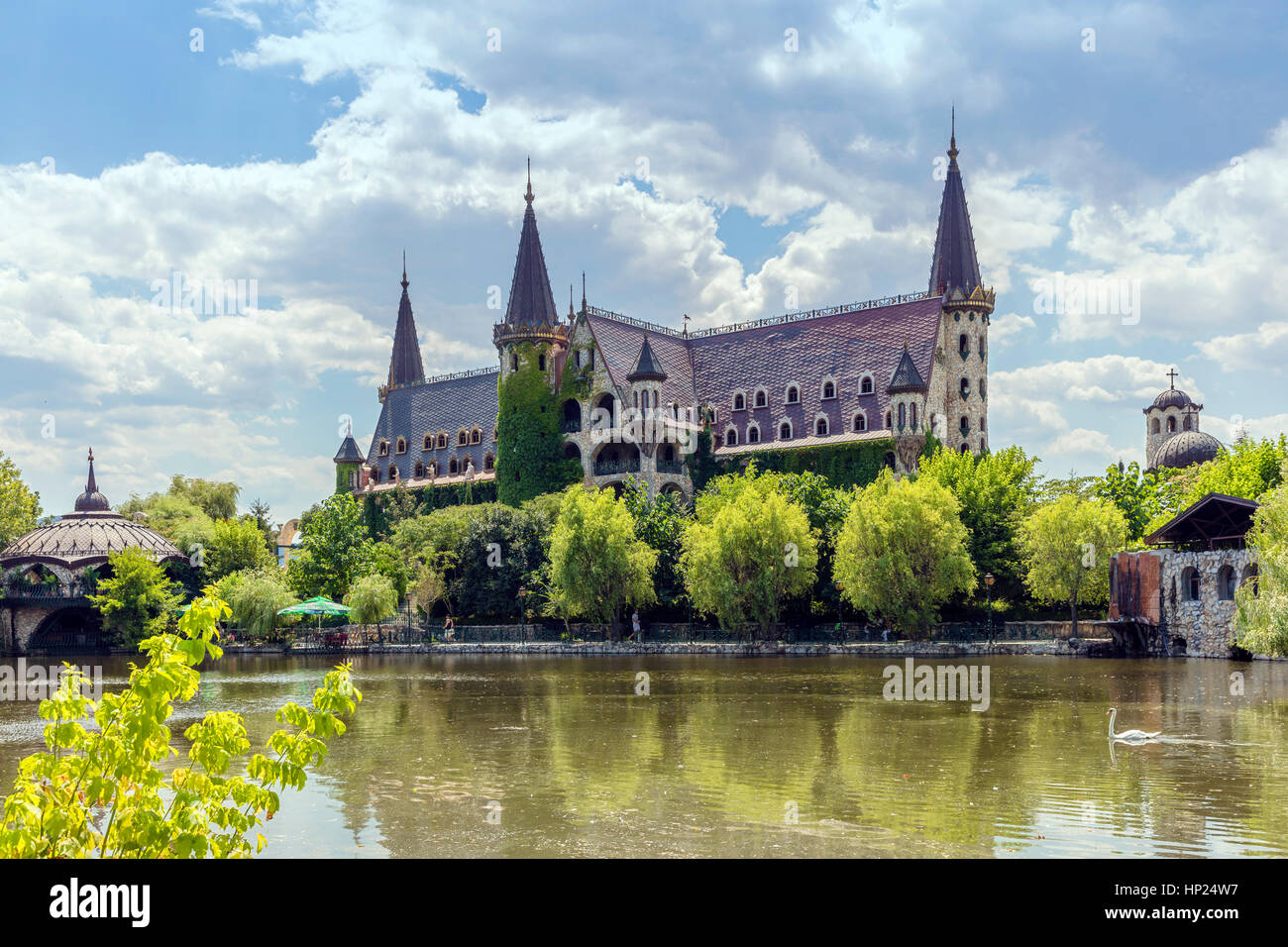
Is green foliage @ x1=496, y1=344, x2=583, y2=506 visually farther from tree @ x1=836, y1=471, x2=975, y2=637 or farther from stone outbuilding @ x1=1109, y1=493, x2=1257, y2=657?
stone outbuilding @ x1=1109, y1=493, x2=1257, y2=657

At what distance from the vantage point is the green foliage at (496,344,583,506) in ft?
267

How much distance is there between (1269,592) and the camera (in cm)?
3419

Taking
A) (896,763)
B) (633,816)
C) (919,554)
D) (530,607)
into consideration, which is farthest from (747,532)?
(633,816)

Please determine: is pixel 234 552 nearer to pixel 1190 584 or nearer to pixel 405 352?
pixel 405 352

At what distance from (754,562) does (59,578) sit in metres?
44.5

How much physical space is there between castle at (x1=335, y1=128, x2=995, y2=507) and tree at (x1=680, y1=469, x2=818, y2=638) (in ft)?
64.7

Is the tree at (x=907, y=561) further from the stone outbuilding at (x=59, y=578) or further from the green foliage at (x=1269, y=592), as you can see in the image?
the stone outbuilding at (x=59, y=578)

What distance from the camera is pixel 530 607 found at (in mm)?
66438

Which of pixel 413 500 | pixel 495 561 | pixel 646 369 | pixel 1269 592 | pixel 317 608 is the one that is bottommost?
pixel 317 608

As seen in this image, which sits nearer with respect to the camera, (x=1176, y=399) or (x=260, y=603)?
(x=260, y=603)

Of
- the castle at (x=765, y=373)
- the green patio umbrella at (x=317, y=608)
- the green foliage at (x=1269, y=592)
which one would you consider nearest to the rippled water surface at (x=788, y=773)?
the green foliage at (x=1269, y=592)

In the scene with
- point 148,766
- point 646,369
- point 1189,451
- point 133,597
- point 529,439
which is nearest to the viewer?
point 148,766

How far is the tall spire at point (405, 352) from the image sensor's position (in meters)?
111

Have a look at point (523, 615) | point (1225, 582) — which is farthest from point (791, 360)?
point (1225, 582)
